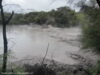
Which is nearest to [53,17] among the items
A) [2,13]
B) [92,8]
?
[92,8]

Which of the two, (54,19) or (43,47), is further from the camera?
(54,19)

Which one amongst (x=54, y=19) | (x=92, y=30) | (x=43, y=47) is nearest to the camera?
(x=92, y=30)

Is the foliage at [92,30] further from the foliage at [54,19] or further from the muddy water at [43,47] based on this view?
the foliage at [54,19]

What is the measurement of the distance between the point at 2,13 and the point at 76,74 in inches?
185

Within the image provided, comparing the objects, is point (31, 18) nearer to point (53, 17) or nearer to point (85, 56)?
point (53, 17)

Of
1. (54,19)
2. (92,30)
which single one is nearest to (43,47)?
(92,30)

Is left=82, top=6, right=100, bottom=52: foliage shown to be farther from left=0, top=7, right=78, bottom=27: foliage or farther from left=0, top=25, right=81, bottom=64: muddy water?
left=0, top=7, right=78, bottom=27: foliage

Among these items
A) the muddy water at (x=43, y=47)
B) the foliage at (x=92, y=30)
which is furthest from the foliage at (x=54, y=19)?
the foliage at (x=92, y=30)

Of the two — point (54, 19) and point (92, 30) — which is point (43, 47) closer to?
point (92, 30)

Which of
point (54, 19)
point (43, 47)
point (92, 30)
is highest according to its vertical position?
point (92, 30)

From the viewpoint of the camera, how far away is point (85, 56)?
1387 centimetres

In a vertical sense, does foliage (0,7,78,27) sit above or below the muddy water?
below

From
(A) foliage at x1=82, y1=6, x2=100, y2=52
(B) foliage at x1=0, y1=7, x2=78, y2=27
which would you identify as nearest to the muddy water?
(A) foliage at x1=82, y1=6, x2=100, y2=52

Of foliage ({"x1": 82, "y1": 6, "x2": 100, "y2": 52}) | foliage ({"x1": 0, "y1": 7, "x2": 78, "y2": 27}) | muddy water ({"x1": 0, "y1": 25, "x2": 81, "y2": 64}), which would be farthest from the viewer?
foliage ({"x1": 0, "y1": 7, "x2": 78, "y2": 27})
